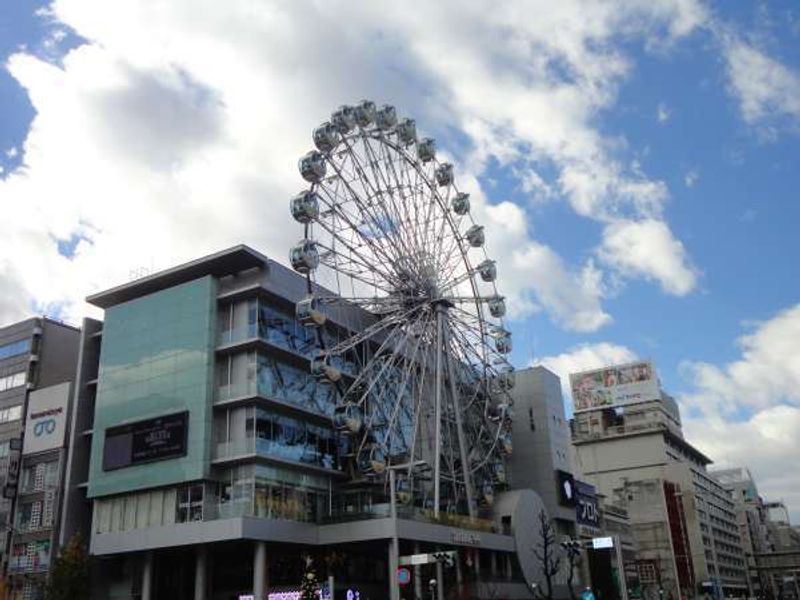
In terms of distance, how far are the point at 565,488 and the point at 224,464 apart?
44590mm

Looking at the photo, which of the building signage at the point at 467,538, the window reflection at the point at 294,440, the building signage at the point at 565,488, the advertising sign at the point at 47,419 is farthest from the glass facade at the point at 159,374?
the building signage at the point at 565,488

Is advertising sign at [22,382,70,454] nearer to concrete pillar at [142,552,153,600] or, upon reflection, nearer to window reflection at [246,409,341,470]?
concrete pillar at [142,552,153,600]

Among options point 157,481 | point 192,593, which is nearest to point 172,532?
point 157,481

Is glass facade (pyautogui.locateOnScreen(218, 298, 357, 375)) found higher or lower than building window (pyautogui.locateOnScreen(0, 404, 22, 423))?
higher

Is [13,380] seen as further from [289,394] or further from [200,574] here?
[200,574]

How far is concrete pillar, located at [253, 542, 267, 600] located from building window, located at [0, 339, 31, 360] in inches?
1324

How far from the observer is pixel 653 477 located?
531ft

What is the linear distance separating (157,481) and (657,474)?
4747 inches

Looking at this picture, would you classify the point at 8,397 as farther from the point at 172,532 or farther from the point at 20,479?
the point at 172,532

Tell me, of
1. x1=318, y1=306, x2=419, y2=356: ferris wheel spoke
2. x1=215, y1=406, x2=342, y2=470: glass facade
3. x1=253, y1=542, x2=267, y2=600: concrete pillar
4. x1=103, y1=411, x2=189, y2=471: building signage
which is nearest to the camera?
x1=253, y1=542, x2=267, y2=600: concrete pillar

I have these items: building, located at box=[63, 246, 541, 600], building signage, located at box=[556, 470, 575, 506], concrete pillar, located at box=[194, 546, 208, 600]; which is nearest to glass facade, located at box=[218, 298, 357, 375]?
building, located at box=[63, 246, 541, 600]

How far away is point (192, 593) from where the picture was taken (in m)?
66.6

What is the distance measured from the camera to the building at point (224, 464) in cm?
6216

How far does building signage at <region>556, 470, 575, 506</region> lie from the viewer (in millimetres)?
93088
